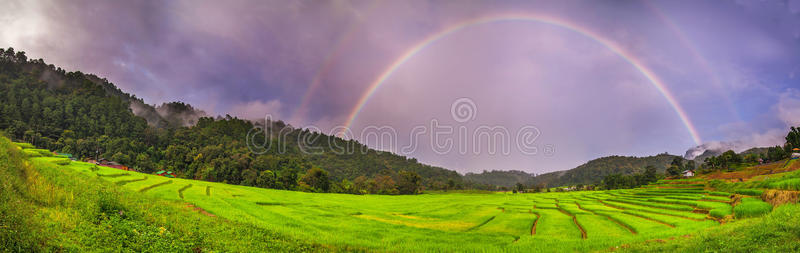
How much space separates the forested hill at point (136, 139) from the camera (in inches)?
3206

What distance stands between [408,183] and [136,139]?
8972 cm

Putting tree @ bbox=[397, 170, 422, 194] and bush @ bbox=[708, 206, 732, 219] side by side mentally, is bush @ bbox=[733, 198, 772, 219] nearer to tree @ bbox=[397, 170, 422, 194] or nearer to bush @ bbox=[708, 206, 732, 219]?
bush @ bbox=[708, 206, 732, 219]

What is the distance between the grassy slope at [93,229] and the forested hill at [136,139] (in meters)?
66.6

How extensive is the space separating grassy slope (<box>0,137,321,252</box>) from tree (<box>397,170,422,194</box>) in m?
88.4

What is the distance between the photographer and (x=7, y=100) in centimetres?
9606

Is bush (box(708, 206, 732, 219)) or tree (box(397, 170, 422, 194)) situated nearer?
bush (box(708, 206, 732, 219))

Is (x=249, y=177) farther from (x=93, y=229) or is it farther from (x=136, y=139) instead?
(x=93, y=229)

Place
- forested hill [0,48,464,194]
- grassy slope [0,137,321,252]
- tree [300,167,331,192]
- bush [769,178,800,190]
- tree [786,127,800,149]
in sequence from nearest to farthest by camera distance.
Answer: grassy slope [0,137,321,252]
bush [769,178,800,190]
tree [786,127,800,149]
tree [300,167,331,192]
forested hill [0,48,464,194]

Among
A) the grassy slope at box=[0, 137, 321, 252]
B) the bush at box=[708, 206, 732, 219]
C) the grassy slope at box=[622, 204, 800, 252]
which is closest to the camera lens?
the grassy slope at box=[0, 137, 321, 252]

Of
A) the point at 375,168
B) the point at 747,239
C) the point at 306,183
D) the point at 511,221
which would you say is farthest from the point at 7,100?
the point at 747,239

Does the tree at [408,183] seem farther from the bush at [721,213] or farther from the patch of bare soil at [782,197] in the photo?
the patch of bare soil at [782,197]

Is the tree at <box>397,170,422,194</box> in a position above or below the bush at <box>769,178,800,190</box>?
below

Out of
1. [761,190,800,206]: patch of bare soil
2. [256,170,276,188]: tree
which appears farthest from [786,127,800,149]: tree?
[256,170,276,188]: tree

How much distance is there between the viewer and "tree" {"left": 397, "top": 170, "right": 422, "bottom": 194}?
325 feet
